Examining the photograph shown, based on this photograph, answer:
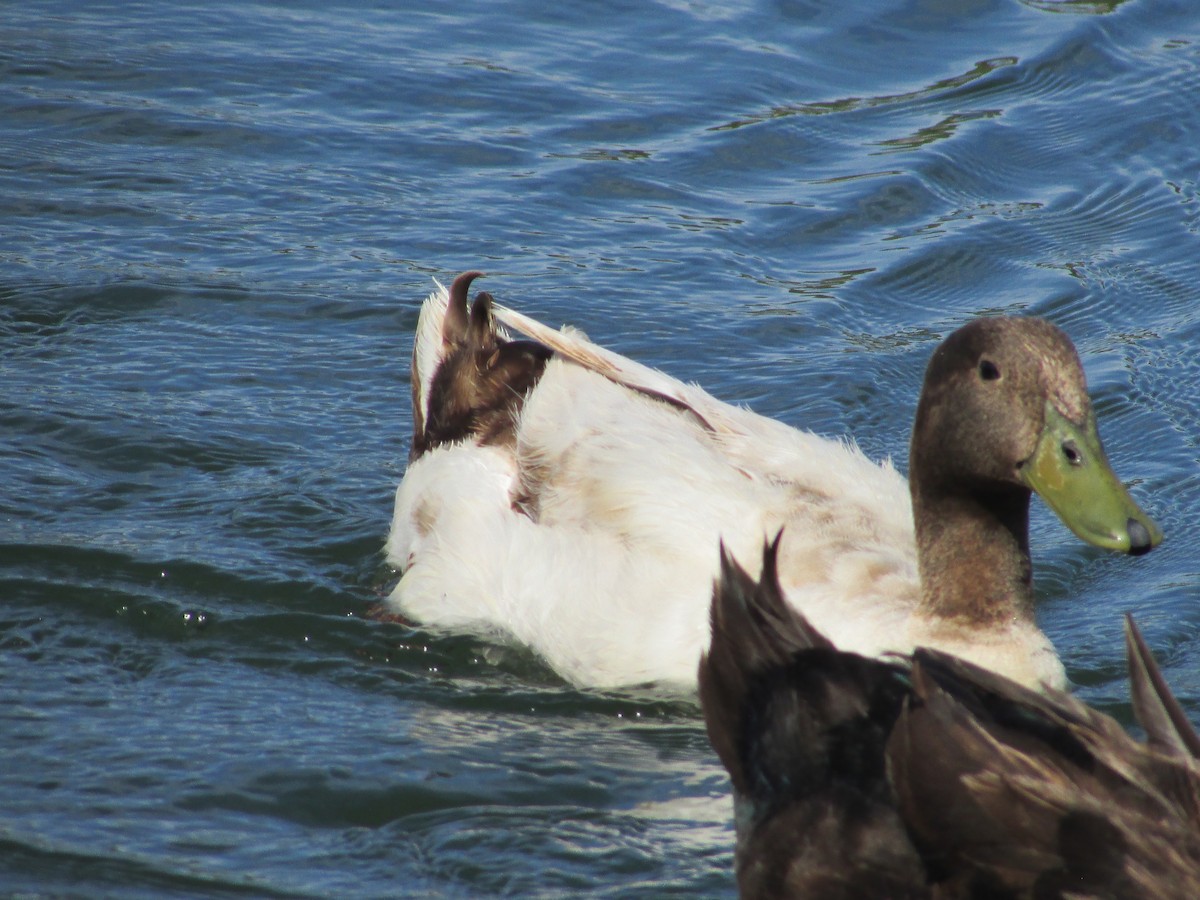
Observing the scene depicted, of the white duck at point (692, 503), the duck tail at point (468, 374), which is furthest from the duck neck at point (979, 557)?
the duck tail at point (468, 374)

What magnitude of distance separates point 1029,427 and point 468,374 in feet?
8.18

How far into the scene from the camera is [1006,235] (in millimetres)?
10383

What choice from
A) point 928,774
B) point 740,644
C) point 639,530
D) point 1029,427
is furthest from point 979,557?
point 928,774

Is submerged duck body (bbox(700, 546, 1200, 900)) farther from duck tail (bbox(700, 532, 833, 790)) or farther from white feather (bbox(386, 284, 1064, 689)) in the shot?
white feather (bbox(386, 284, 1064, 689))

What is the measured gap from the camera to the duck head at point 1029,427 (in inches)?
207

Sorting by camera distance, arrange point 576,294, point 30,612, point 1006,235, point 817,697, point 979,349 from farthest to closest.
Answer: point 1006,235
point 576,294
point 30,612
point 979,349
point 817,697

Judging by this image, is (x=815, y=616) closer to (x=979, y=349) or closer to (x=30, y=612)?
(x=979, y=349)

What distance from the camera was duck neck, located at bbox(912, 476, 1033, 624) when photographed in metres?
5.66

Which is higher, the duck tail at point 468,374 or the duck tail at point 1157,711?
the duck tail at point 468,374

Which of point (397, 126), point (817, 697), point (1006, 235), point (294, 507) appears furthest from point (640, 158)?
point (817, 697)

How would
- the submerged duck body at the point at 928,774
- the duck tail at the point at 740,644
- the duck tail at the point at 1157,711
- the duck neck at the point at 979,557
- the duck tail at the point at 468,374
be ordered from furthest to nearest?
the duck tail at the point at 468,374, the duck neck at the point at 979,557, the duck tail at the point at 740,644, the duck tail at the point at 1157,711, the submerged duck body at the point at 928,774

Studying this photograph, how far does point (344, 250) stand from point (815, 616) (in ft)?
16.0

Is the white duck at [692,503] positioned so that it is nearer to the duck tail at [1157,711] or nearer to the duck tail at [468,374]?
the duck tail at [468,374]

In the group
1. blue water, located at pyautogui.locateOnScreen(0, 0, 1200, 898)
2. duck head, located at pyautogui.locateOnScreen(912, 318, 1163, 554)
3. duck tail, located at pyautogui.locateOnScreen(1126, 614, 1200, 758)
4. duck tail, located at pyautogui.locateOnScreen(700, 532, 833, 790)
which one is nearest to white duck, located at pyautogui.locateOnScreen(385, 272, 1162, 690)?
duck head, located at pyautogui.locateOnScreen(912, 318, 1163, 554)
